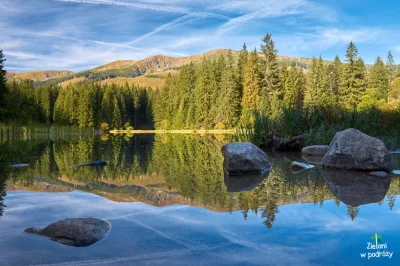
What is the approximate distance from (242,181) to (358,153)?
256cm

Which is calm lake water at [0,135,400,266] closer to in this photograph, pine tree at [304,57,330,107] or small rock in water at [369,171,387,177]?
small rock in water at [369,171,387,177]

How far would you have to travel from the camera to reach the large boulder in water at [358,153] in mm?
6953

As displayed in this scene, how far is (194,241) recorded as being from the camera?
3.18 meters

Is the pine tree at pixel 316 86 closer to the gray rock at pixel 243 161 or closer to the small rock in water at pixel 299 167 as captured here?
the small rock in water at pixel 299 167

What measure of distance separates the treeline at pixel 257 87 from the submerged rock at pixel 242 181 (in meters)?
37.8

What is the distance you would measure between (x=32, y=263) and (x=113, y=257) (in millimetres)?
593

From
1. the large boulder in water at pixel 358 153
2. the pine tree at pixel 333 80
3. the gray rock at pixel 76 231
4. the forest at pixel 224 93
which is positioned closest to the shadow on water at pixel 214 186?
the large boulder in water at pixel 358 153

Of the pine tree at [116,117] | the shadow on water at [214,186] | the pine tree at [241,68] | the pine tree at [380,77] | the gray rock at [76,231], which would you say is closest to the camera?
the gray rock at [76,231]

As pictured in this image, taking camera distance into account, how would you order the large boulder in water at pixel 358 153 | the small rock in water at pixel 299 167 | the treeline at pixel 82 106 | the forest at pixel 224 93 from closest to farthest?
the large boulder in water at pixel 358 153 < the small rock in water at pixel 299 167 < the forest at pixel 224 93 < the treeline at pixel 82 106

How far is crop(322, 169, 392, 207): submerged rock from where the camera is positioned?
187 inches

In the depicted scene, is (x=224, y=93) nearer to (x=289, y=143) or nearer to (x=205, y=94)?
(x=205, y=94)

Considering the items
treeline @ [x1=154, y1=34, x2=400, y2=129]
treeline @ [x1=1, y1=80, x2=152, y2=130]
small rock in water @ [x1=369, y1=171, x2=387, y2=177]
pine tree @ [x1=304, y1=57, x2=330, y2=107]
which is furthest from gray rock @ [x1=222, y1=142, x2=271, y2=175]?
treeline @ [x1=1, y1=80, x2=152, y2=130]

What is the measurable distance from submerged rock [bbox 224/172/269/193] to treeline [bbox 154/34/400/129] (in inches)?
1490

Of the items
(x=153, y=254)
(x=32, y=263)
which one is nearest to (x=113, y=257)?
(x=153, y=254)
